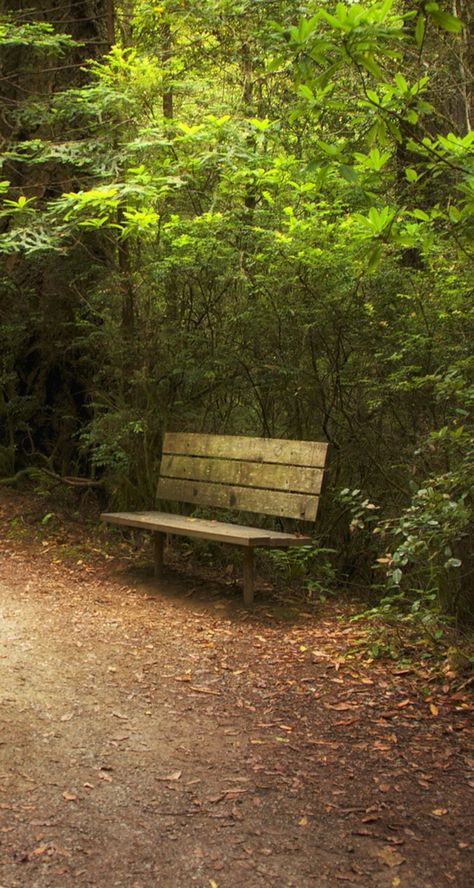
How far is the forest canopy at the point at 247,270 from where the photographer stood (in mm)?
6410

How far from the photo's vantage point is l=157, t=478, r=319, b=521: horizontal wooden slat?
6.17 metres

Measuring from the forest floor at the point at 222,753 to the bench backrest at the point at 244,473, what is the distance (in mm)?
832

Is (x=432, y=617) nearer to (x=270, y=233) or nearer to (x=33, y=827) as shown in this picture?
(x=33, y=827)

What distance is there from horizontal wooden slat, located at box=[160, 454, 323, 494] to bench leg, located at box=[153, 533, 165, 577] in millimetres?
652

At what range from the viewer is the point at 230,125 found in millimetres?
7207

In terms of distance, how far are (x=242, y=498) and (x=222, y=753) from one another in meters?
3.24

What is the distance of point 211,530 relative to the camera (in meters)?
6.25

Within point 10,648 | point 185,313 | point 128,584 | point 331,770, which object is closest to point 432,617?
point 331,770

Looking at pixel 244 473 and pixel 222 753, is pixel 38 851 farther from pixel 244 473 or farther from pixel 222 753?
pixel 244 473

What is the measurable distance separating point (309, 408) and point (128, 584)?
7.35 ft

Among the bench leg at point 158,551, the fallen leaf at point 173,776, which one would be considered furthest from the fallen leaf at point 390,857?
the bench leg at point 158,551

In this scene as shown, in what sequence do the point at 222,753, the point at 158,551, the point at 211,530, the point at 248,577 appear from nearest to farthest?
the point at 222,753
the point at 248,577
the point at 211,530
the point at 158,551

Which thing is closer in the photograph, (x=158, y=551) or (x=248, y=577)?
(x=248, y=577)

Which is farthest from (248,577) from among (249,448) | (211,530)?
(249,448)
